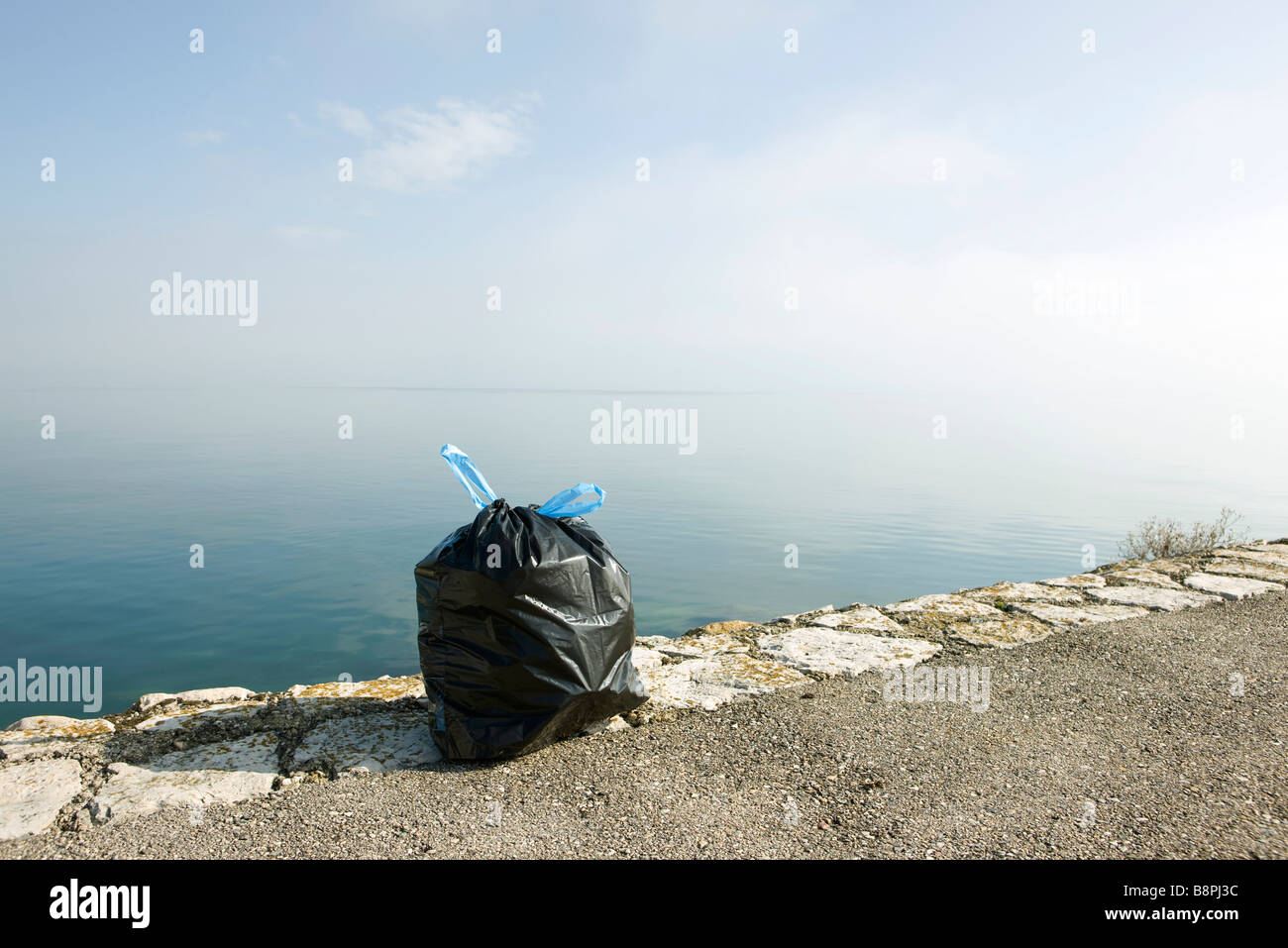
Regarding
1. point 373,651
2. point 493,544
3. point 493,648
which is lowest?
point 373,651

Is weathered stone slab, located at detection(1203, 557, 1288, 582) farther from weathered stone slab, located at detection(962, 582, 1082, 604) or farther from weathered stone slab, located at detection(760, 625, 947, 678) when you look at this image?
weathered stone slab, located at detection(760, 625, 947, 678)

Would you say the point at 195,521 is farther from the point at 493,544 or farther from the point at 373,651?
the point at 493,544

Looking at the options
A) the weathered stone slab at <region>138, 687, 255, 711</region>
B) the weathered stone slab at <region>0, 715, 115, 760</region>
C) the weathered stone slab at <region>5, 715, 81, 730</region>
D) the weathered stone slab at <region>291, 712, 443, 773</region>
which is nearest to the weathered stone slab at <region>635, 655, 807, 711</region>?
the weathered stone slab at <region>291, 712, 443, 773</region>

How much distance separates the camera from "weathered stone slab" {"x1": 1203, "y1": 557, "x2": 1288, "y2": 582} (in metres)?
5.52

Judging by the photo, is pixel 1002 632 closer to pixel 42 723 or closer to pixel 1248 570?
pixel 1248 570

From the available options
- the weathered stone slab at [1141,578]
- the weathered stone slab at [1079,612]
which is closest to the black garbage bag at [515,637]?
the weathered stone slab at [1079,612]

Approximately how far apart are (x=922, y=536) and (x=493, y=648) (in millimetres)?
10550

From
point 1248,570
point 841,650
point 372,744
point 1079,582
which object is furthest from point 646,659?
point 1248,570

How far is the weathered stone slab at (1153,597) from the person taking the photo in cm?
480

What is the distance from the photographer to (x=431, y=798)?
2395 millimetres

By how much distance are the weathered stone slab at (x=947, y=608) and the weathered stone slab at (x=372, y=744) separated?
297 centimetres

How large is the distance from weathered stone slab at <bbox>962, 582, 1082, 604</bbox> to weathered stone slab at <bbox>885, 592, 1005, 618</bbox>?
0.18 metres

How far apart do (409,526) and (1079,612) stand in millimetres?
9435
